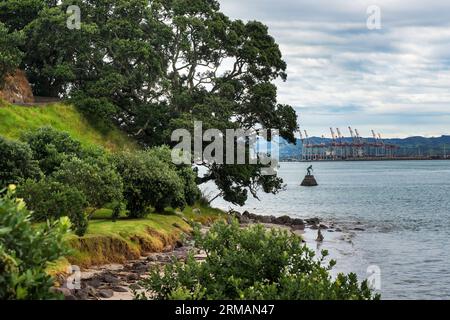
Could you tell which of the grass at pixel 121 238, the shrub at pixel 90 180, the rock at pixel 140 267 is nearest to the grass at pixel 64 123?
the grass at pixel 121 238

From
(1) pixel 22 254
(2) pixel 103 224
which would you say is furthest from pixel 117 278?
(1) pixel 22 254

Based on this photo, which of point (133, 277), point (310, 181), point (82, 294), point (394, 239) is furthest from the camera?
point (310, 181)

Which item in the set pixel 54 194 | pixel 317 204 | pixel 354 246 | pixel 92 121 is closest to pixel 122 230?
pixel 54 194

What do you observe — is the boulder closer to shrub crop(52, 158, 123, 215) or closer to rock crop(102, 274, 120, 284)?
shrub crop(52, 158, 123, 215)

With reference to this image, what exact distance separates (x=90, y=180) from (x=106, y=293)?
39.9ft

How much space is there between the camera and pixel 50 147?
4488 centimetres

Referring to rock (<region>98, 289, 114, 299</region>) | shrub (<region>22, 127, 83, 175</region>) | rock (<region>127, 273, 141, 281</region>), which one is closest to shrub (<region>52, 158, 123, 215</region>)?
shrub (<region>22, 127, 83, 175</region>)

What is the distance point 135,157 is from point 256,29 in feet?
107

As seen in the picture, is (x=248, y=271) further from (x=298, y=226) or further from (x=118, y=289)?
(x=298, y=226)

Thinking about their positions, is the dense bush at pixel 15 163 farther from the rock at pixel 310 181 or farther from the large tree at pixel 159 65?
the rock at pixel 310 181

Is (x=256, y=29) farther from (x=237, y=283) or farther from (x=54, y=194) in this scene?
(x=237, y=283)

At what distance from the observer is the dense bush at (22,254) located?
9.52m

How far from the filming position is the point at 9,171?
128 ft

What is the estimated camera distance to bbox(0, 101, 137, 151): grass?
60062mm
